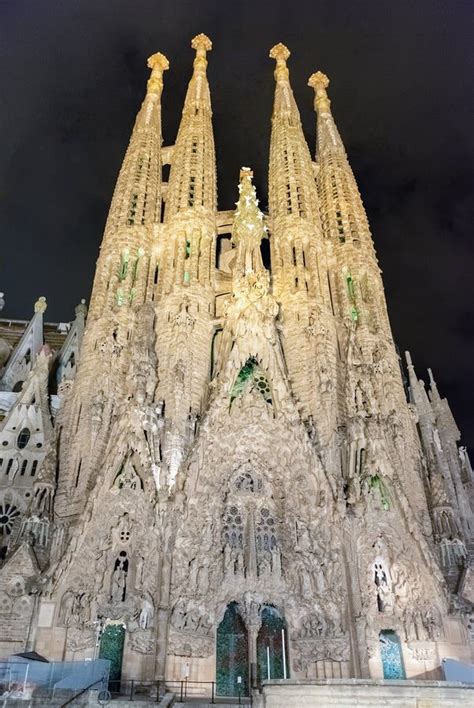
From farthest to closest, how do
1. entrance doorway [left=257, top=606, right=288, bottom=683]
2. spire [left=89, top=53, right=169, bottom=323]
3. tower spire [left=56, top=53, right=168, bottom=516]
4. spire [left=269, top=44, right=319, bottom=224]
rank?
spire [left=269, top=44, right=319, bottom=224], spire [left=89, top=53, right=169, bottom=323], tower spire [left=56, top=53, right=168, bottom=516], entrance doorway [left=257, top=606, right=288, bottom=683]

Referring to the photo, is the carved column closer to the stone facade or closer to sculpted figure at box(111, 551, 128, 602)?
the stone facade

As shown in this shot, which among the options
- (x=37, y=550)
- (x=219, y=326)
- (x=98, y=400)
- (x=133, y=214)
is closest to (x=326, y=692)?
(x=37, y=550)

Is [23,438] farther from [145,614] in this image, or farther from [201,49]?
[201,49]

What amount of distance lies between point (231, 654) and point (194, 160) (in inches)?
1005

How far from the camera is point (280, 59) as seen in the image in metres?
42.7

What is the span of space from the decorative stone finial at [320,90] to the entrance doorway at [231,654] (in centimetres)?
3397

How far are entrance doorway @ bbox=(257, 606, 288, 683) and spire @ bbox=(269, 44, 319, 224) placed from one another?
63.7 ft

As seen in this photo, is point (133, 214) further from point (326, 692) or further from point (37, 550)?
point (326, 692)

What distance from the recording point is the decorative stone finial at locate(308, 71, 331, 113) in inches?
1540

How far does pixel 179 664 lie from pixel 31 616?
4.55m

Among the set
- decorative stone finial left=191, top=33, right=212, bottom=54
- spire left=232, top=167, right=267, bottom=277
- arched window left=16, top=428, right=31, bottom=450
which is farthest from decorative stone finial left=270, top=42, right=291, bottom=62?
arched window left=16, top=428, right=31, bottom=450

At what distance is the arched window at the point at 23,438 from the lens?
24.1m

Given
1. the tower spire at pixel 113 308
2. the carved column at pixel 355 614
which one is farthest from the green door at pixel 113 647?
the carved column at pixel 355 614

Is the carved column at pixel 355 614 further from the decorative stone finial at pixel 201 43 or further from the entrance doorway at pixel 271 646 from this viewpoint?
the decorative stone finial at pixel 201 43
